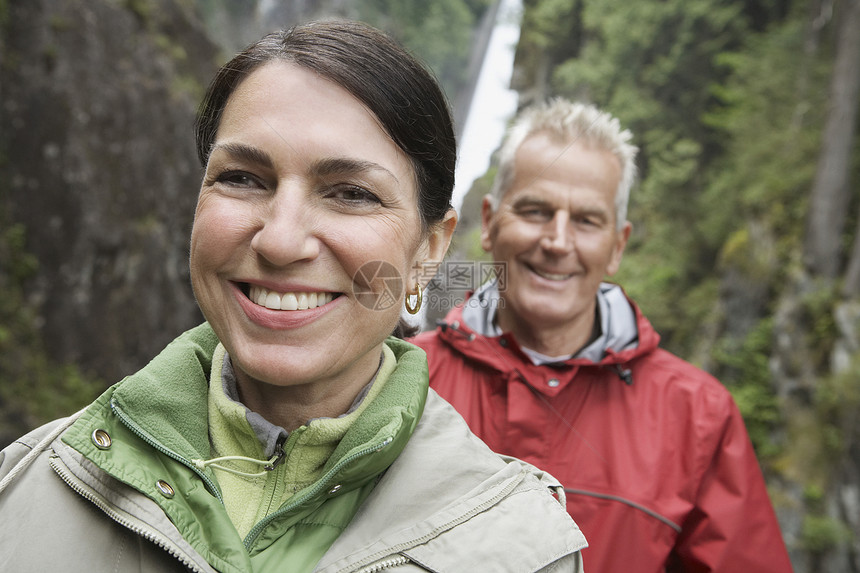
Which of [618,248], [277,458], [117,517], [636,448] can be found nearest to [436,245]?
[277,458]

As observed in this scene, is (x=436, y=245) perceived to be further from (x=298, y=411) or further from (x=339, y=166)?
(x=298, y=411)

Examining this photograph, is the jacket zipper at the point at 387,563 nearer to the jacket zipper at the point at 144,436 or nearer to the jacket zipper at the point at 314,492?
the jacket zipper at the point at 314,492

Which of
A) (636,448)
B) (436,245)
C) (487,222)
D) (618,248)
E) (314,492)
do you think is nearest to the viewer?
(314,492)

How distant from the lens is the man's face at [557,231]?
2.64 m

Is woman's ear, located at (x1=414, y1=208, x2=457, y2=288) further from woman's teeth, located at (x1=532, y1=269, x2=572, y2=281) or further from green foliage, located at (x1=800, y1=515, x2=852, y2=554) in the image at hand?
green foliage, located at (x1=800, y1=515, x2=852, y2=554)

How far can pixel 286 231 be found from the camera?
4.69 feet

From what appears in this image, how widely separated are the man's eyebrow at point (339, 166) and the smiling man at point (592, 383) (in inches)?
50.5

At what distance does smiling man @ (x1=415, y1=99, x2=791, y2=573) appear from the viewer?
→ 91.4 inches

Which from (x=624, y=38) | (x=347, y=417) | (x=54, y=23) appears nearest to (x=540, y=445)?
(x=347, y=417)

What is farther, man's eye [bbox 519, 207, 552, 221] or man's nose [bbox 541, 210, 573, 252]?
man's eye [bbox 519, 207, 552, 221]

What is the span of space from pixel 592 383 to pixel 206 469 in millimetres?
1647

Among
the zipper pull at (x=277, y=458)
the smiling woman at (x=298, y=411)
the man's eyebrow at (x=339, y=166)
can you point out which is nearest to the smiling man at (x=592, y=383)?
the smiling woman at (x=298, y=411)

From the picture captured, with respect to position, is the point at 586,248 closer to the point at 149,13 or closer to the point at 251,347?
the point at 251,347

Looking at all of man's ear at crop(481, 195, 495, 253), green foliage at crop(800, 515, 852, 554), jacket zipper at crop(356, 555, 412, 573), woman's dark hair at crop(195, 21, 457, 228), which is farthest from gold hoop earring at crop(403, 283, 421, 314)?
green foliage at crop(800, 515, 852, 554)
